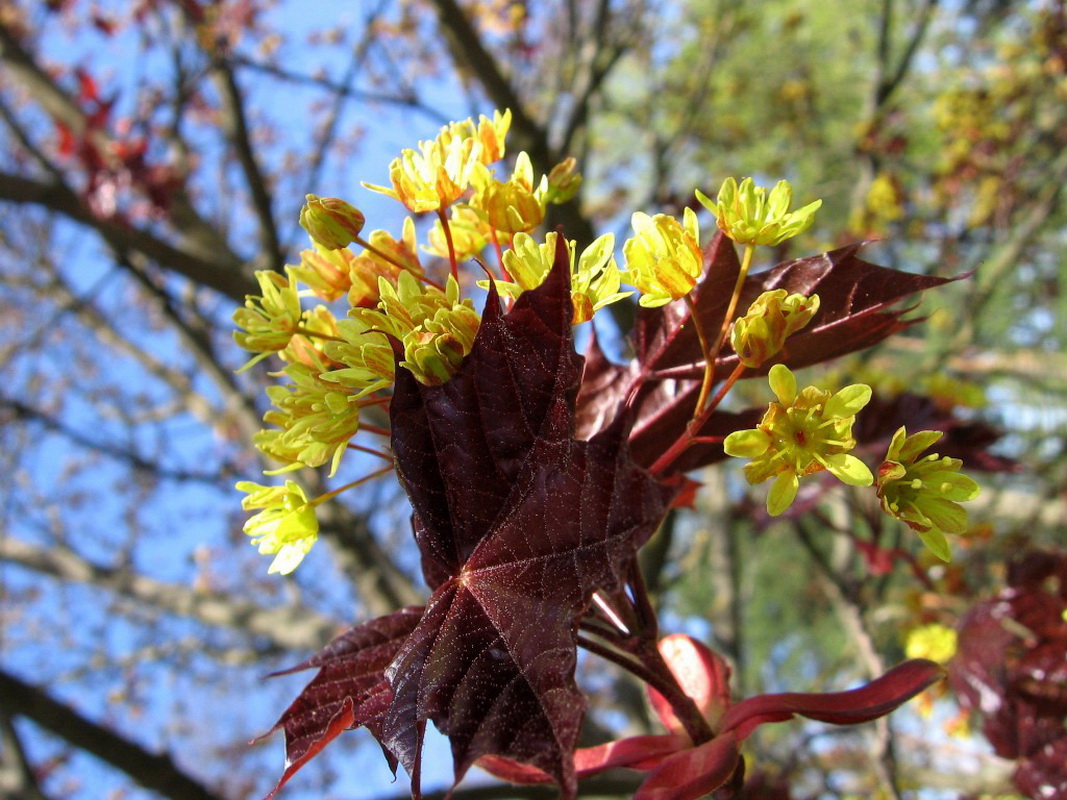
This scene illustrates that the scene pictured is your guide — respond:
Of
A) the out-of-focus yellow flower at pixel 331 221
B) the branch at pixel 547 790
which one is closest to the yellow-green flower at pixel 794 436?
the out-of-focus yellow flower at pixel 331 221

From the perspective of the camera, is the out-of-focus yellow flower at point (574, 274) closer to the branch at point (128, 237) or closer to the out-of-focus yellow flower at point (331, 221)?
the out-of-focus yellow flower at point (331, 221)

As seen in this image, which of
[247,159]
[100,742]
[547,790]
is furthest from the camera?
[247,159]

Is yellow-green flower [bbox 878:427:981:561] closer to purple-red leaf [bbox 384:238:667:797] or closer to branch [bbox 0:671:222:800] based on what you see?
purple-red leaf [bbox 384:238:667:797]

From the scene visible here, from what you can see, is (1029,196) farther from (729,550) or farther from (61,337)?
(61,337)

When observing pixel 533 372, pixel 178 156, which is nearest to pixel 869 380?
pixel 533 372

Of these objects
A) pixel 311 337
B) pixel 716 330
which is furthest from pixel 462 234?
pixel 716 330

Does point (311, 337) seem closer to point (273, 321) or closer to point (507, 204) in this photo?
point (273, 321)
